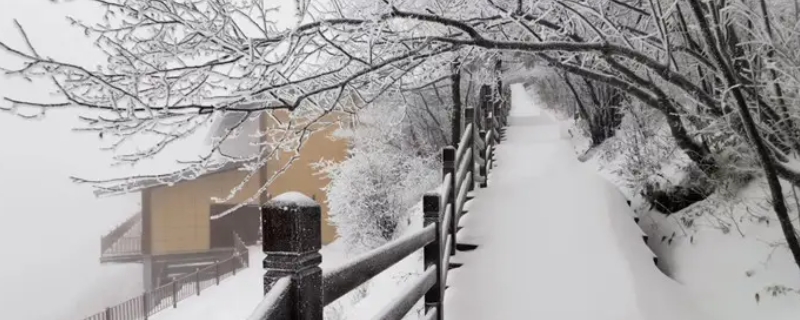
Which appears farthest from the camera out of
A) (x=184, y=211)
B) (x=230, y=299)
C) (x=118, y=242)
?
(x=118, y=242)

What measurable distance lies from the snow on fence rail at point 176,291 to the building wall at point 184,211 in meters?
2.26

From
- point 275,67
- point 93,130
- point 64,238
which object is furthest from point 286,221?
point 64,238

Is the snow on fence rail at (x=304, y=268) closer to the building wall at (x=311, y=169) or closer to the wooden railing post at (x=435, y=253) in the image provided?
the wooden railing post at (x=435, y=253)

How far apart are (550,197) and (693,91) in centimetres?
418

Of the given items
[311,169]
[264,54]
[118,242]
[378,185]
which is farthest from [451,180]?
[118,242]

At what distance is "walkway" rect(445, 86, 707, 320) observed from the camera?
4363 millimetres

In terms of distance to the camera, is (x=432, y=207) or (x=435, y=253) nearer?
(x=435, y=253)

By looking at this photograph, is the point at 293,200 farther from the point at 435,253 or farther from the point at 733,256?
the point at 733,256

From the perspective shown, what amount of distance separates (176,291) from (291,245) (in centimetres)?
1619

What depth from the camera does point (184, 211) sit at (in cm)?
2056

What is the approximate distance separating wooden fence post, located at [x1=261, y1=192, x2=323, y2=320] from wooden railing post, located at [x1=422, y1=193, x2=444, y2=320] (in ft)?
8.19

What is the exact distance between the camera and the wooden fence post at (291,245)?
1.50 m

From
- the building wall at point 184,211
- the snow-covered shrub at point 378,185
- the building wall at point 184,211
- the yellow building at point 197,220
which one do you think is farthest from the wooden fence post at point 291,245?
the building wall at point 184,211

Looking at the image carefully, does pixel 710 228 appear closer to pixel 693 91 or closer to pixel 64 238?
pixel 693 91
